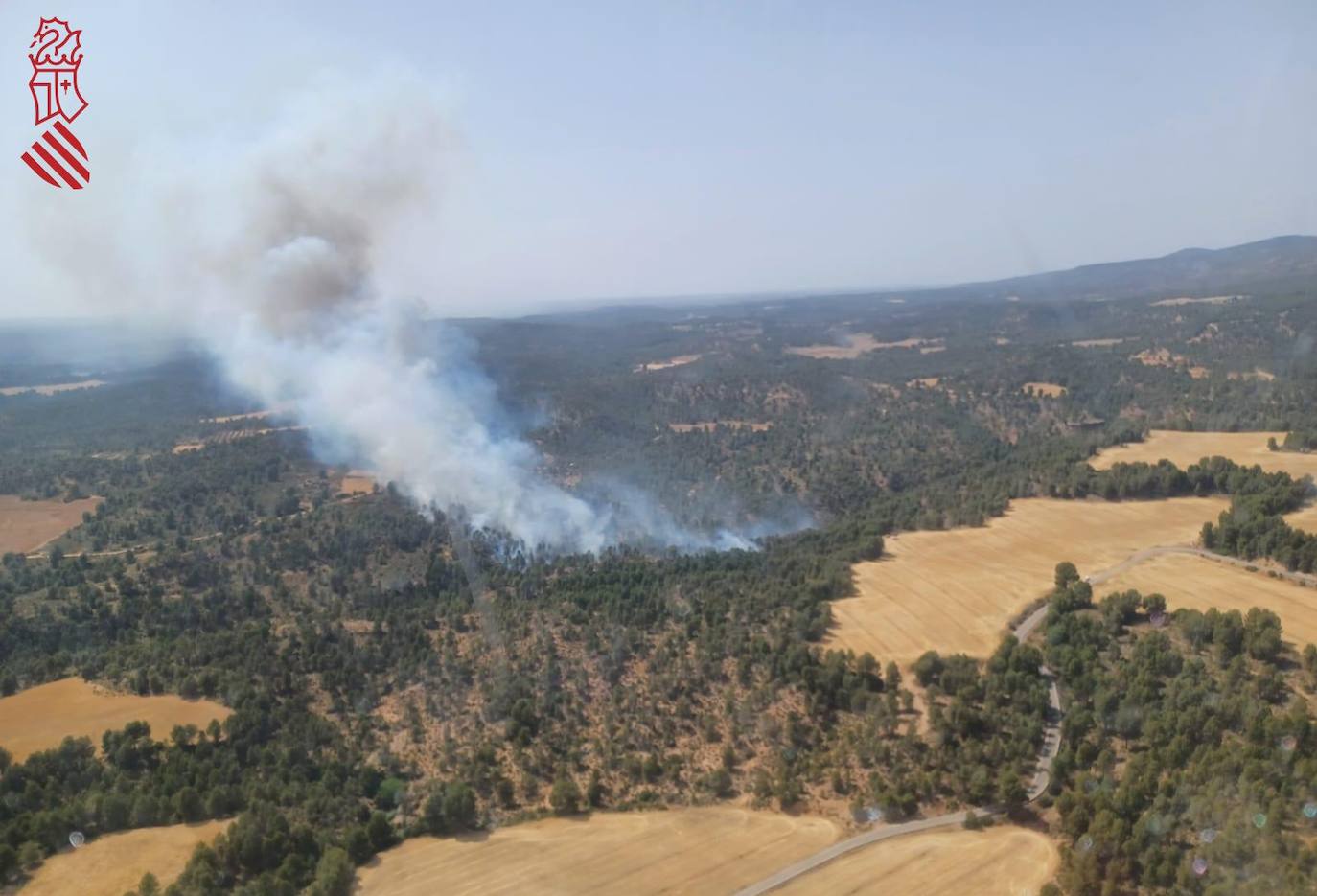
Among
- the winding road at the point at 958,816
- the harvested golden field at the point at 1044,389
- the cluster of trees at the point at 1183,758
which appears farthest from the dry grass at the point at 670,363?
the cluster of trees at the point at 1183,758

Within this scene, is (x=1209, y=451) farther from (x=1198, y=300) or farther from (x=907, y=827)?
(x=1198, y=300)

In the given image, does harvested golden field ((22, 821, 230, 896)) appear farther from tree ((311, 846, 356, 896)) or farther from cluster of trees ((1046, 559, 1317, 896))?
cluster of trees ((1046, 559, 1317, 896))

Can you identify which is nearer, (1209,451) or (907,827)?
(907,827)

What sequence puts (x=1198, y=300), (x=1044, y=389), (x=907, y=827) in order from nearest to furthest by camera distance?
(x=907, y=827), (x=1044, y=389), (x=1198, y=300)

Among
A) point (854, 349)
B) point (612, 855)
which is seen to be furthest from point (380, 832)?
point (854, 349)

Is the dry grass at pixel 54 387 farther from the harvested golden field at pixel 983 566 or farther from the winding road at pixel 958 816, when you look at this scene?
the winding road at pixel 958 816

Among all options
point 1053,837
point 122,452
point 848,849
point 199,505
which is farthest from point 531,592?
point 122,452

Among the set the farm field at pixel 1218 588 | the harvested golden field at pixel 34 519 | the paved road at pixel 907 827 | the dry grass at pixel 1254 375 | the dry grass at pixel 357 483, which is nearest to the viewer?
the paved road at pixel 907 827
